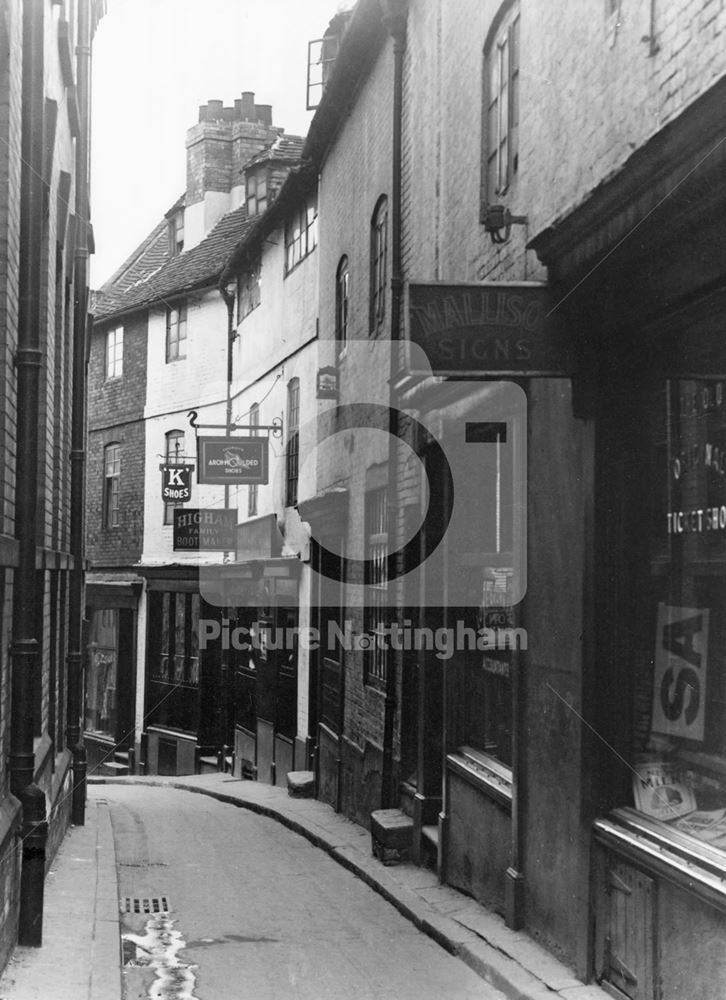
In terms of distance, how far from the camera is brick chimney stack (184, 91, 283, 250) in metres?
27.2

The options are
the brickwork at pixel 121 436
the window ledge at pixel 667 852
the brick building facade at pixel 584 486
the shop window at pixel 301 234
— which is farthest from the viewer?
the brickwork at pixel 121 436

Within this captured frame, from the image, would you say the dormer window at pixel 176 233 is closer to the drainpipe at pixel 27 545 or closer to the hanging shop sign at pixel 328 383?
the hanging shop sign at pixel 328 383

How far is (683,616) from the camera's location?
19.4 feet

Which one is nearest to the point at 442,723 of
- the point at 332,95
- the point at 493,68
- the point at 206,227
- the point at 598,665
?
the point at 598,665

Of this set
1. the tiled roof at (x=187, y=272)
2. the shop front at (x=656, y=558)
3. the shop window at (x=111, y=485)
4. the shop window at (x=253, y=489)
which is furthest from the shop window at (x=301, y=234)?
the shop front at (x=656, y=558)

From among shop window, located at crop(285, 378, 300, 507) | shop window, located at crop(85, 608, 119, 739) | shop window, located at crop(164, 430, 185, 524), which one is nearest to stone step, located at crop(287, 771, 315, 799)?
shop window, located at crop(285, 378, 300, 507)

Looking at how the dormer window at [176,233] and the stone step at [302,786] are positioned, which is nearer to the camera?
the stone step at [302,786]

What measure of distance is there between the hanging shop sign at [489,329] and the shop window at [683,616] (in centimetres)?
65

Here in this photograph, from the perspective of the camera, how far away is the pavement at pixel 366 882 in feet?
20.6

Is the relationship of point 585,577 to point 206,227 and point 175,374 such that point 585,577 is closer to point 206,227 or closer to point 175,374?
point 175,374

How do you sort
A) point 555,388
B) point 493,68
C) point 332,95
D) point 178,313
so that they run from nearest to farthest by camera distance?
point 555,388, point 493,68, point 332,95, point 178,313

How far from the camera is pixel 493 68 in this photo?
8875 millimetres

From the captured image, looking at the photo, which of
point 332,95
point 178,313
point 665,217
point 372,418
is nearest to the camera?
point 665,217

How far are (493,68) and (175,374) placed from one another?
707 inches
